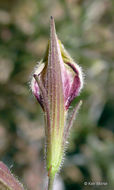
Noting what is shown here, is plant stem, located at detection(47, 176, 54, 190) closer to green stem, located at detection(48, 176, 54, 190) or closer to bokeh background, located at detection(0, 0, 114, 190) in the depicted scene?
green stem, located at detection(48, 176, 54, 190)

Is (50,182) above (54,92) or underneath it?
underneath

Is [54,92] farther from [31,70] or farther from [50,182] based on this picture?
[31,70]

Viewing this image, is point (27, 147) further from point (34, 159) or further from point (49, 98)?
point (49, 98)

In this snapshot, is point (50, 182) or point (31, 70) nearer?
point (50, 182)

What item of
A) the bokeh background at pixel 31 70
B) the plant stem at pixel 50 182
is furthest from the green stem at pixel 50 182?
the bokeh background at pixel 31 70

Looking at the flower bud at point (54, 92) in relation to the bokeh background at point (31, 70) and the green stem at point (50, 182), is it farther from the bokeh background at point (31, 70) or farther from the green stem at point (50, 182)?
the bokeh background at point (31, 70)

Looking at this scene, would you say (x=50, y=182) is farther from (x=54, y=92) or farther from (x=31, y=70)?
(x=31, y=70)

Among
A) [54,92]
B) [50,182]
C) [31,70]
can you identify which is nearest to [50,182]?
[50,182]

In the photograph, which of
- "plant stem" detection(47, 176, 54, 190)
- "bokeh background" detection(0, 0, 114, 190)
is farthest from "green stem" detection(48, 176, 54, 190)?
"bokeh background" detection(0, 0, 114, 190)

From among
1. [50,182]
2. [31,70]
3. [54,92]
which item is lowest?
[31,70]

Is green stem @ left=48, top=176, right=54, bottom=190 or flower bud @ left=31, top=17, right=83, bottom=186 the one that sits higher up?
flower bud @ left=31, top=17, right=83, bottom=186
